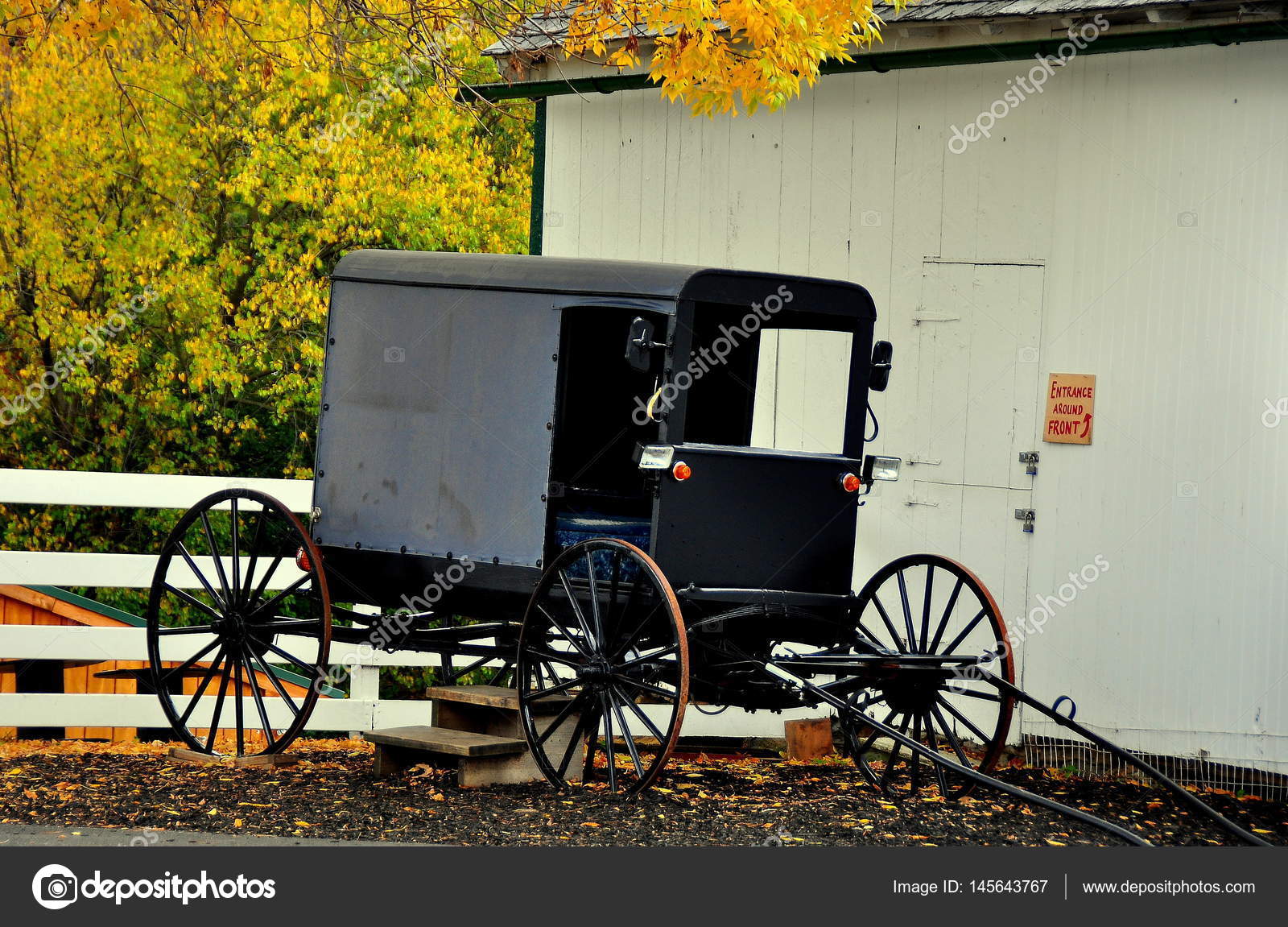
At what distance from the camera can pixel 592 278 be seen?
6633 millimetres

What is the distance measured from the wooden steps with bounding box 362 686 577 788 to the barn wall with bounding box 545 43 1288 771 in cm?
298

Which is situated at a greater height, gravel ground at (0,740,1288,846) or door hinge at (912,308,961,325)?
door hinge at (912,308,961,325)

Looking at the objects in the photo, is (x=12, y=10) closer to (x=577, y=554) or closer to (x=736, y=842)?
(x=577, y=554)

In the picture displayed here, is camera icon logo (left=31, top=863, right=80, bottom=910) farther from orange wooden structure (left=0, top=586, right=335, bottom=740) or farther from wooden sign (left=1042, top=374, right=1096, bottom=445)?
wooden sign (left=1042, top=374, right=1096, bottom=445)

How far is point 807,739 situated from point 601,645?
271 centimetres

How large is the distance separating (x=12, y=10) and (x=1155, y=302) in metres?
8.48

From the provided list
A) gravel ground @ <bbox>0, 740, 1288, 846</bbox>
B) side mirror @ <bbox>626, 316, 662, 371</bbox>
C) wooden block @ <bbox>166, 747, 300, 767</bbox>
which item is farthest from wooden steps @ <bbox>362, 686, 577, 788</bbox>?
side mirror @ <bbox>626, 316, 662, 371</bbox>

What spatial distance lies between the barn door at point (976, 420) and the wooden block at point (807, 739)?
4.29 feet

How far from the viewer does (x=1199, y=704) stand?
310 inches

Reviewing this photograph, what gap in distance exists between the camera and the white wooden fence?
8.21 metres

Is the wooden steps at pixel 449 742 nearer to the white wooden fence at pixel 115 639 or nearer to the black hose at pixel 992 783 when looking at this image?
the white wooden fence at pixel 115 639

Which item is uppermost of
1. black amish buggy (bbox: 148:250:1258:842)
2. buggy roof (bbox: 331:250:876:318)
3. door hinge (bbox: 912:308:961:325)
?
door hinge (bbox: 912:308:961:325)

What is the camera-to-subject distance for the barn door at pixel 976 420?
27.9 feet

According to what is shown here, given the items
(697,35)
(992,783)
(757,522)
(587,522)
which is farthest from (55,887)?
(697,35)
